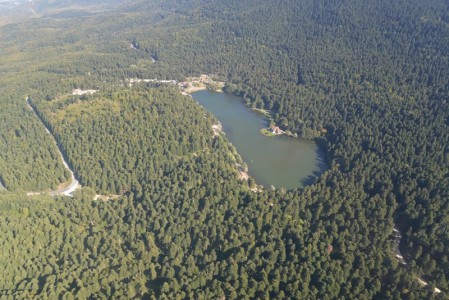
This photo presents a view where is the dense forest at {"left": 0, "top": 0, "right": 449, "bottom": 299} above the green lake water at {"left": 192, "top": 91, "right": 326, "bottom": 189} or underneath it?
above

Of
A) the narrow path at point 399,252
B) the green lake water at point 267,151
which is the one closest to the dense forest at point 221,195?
the narrow path at point 399,252

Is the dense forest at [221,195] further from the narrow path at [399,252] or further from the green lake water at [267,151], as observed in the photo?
Result: the green lake water at [267,151]

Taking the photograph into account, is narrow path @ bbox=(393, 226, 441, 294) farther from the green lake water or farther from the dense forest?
the green lake water

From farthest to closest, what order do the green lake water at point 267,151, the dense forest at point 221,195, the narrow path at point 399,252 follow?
the green lake water at point 267,151
the narrow path at point 399,252
the dense forest at point 221,195

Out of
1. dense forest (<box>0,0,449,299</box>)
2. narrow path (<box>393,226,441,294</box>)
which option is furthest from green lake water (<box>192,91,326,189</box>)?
narrow path (<box>393,226,441,294</box>)

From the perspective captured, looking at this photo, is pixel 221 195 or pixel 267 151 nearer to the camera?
pixel 221 195

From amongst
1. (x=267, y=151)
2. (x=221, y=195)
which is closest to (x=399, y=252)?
(x=221, y=195)

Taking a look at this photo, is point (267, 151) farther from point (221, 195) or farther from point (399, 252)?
point (399, 252)
